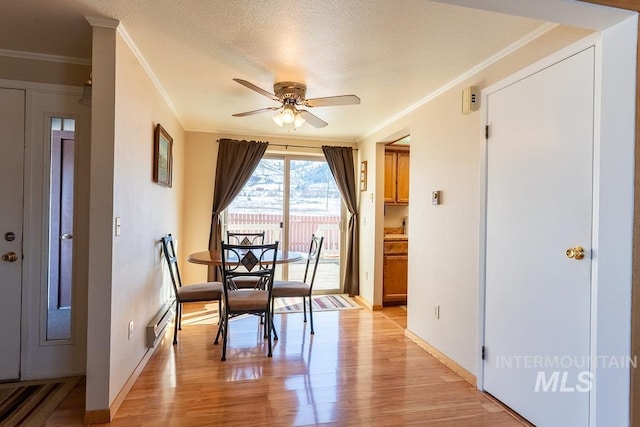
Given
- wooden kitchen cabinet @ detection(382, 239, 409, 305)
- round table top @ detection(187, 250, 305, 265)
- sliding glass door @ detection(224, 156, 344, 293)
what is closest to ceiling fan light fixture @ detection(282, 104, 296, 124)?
round table top @ detection(187, 250, 305, 265)

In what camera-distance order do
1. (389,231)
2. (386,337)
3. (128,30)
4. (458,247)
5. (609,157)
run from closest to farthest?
(609,157)
(128,30)
(458,247)
(386,337)
(389,231)

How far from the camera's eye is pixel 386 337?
3.33 meters

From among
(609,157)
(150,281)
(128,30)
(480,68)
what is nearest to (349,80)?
(480,68)

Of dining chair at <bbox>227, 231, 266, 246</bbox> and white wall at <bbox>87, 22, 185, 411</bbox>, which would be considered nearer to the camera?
white wall at <bbox>87, 22, 185, 411</bbox>

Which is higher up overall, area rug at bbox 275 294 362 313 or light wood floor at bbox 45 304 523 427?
area rug at bbox 275 294 362 313

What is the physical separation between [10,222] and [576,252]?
3.59m

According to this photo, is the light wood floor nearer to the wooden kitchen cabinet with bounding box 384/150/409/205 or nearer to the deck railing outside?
the deck railing outside

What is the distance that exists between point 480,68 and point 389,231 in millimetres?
2892

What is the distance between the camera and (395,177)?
4570 millimetres

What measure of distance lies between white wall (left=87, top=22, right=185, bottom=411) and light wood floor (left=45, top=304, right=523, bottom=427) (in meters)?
0.30

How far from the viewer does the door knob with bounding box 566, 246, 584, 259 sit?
1.67m

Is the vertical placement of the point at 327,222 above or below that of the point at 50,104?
below

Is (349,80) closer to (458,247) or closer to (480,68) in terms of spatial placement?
(480,68)

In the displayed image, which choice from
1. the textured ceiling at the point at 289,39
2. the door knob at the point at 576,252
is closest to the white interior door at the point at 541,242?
the door knob at the point at 576,252
